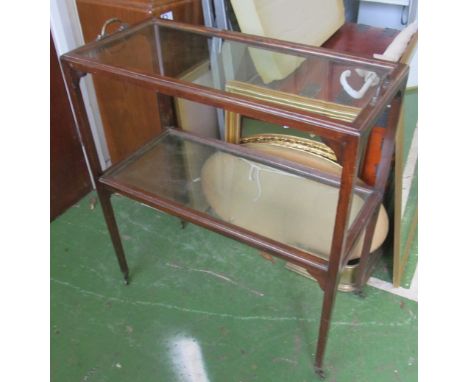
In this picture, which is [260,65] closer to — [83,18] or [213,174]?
[213,174]

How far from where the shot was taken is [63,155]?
1.74 meters

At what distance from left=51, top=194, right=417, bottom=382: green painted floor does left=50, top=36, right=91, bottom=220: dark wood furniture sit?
210 millimetres

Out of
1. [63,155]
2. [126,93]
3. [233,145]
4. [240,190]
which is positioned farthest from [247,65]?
[63,155]

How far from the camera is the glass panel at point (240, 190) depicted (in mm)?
1166

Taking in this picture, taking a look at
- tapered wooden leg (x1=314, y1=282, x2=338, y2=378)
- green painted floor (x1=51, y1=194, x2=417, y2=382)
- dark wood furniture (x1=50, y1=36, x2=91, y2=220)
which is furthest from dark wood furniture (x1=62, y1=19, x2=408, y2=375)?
dark wood furniture (x1=50, y1=36, x2=91, y2=220)

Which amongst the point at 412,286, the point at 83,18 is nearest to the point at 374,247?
the point at 412,286

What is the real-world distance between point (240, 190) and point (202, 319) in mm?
458

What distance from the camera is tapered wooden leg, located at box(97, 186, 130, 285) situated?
1.28 meters

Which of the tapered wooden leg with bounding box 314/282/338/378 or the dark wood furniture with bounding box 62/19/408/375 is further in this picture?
the tapered wooden leg with bounding box 314/282/338/378

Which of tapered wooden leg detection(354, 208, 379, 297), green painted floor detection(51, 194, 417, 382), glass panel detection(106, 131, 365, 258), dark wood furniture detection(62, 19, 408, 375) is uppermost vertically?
dark wood furniture detection(62, 19, 408, 375)

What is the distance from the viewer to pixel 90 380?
1.24m

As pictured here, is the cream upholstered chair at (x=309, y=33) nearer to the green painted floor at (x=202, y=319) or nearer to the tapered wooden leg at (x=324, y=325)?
the tapered wooden leg at (x=324, y=325)

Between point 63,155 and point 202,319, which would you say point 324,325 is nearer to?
point 202,319

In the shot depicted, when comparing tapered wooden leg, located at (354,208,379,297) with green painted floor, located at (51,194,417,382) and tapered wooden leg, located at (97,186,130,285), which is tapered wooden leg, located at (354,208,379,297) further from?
tapered wooden leg, located at (97,186,130,285)
